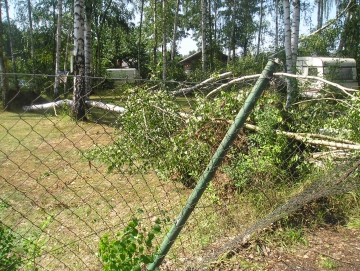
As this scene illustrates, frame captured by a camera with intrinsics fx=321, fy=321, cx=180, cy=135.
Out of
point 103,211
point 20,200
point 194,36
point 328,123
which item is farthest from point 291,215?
point 194,36

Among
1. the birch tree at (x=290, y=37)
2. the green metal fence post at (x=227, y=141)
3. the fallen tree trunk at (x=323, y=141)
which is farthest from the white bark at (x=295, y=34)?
the green metal fence post at (x=227, y=141)

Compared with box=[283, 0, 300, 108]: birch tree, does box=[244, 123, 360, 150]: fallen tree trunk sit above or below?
below

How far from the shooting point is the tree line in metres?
9.41

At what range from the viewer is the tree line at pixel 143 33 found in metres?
9.41

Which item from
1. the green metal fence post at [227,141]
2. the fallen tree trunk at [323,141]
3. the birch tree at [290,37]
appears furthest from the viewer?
the birch tree at [290,37]

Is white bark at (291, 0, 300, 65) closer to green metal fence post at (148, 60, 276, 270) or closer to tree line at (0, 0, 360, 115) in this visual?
tree line at (0, 0, 360, 115)

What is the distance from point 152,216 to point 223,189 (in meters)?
0.84

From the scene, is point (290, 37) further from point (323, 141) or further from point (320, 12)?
point (320, 12)

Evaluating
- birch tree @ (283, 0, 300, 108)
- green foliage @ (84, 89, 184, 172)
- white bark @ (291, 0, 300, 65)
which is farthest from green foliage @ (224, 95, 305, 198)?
white bark @ (291, 0, 300, 65)

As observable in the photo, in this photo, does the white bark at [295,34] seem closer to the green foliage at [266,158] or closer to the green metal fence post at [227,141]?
the green foliage at [266,158]

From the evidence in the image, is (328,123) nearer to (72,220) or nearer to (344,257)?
(344,257)

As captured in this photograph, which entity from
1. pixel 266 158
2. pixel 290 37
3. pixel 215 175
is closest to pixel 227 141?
Result: pixel 215 175

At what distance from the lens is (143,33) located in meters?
26.2

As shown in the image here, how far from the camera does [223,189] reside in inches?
140
